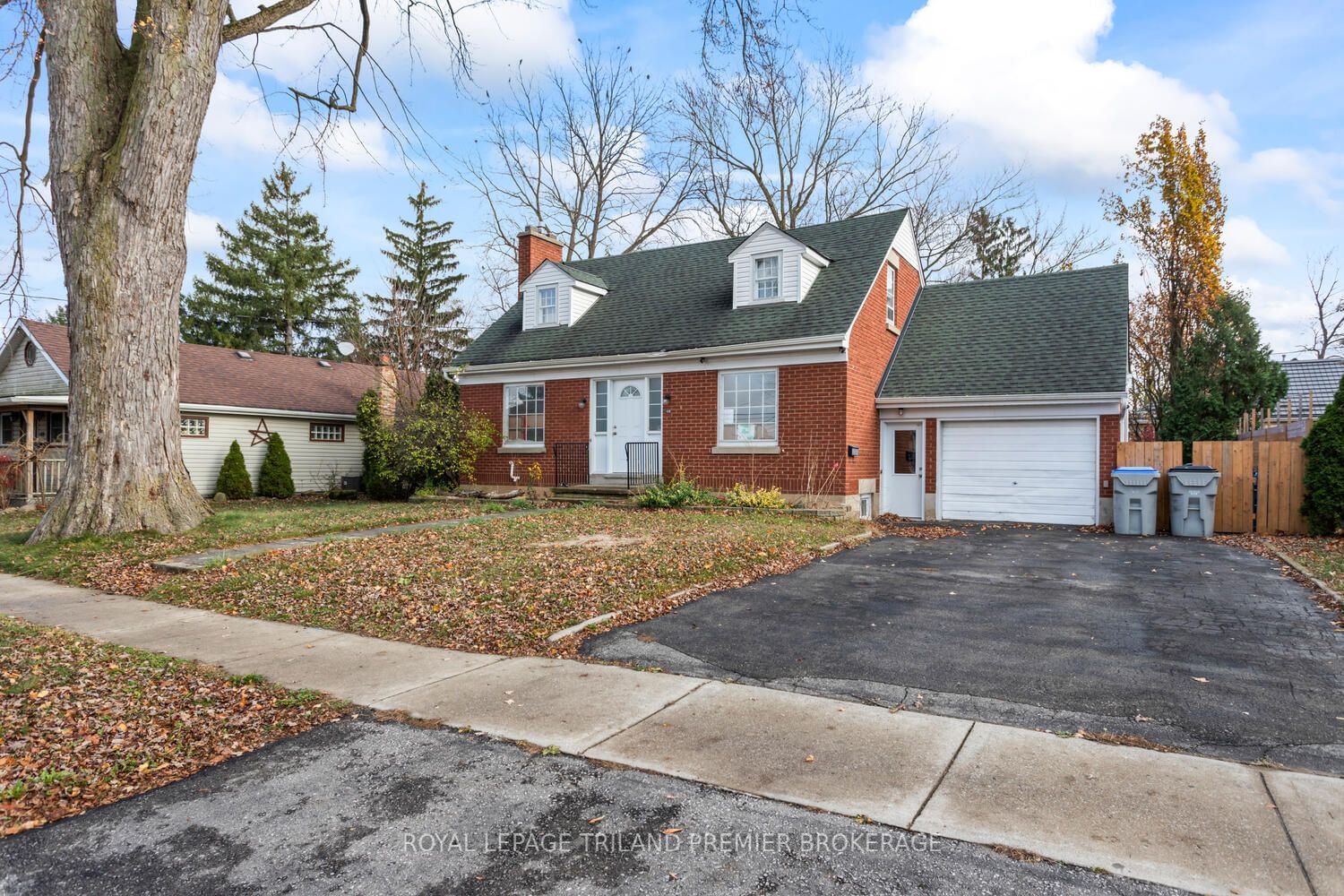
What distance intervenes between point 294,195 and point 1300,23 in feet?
146

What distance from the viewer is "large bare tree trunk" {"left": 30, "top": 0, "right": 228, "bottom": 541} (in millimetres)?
10023

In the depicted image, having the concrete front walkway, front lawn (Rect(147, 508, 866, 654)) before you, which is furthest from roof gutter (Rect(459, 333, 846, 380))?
the concrete front walkway

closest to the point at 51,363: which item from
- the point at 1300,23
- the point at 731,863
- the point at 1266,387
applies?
the point at 731,863

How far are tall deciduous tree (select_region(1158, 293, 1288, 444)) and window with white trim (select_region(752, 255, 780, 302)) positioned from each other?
1160cm

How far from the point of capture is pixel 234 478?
19938 millimetres

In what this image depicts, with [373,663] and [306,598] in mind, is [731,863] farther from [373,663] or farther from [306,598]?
[306,598]

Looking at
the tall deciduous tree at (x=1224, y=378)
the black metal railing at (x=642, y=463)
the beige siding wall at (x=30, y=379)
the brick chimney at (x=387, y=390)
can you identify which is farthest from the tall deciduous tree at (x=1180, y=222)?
the beige siding wall at (x=30, y=379)

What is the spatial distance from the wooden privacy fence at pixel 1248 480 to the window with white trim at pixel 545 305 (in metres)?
13.3

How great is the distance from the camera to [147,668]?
16.4 ft

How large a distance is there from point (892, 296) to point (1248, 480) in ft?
25.2

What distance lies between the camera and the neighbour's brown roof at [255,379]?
2038 cm

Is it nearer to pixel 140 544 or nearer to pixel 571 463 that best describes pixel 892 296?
pixel 571 463

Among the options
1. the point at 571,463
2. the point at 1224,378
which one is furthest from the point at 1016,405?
the point at 571,463

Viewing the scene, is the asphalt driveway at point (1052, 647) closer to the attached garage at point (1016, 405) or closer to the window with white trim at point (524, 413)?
the attached garage at point (1016, 405)
